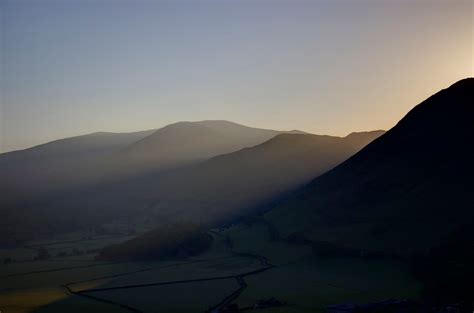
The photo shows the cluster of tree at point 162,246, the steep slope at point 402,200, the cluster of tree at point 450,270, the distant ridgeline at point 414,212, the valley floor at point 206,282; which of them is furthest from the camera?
the cluster of tree at point 162,246

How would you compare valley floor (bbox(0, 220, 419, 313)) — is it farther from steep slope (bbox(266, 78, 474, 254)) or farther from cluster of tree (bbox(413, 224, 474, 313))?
steep slope (bbox(266, 78, 474, 254))

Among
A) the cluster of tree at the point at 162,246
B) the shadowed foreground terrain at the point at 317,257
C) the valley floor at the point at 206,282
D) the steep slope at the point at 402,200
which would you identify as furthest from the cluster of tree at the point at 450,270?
the cluster of tree at the point at 162,246

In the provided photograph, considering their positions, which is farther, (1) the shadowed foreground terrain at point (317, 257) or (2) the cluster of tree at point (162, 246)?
(2) the cluster of tree at point (162, 246)

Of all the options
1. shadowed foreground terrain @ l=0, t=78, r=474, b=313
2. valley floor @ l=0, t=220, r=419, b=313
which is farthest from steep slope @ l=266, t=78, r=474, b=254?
valley floor @ l=0, t=220, r=419, b=313

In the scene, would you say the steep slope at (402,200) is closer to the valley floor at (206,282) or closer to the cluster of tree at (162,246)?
the valley floor at (206,282)

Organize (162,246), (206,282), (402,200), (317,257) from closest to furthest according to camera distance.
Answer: (206,282) → (317,257) → (402,200) → (162,246)

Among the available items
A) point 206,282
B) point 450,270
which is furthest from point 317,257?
point 450,270

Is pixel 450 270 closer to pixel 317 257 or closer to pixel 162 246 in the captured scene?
pixel 317 257

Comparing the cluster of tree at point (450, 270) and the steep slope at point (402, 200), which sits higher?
the steep slope at point (402, 200)

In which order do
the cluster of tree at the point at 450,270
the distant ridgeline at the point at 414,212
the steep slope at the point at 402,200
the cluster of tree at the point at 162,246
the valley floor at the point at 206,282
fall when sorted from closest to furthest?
the cluster of tree at the point at 450,270 → the valley floor at the point at 206,282 → the distant ridgeline at the point at 414,212 → the steep slope at the point at 402,200 → the cluster of tree at the point at 162,246

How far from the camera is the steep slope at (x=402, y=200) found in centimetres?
13562

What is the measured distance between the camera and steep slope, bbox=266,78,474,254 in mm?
135625

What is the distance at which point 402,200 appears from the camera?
159000mm

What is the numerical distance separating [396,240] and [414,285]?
32341mm
